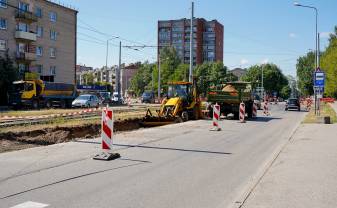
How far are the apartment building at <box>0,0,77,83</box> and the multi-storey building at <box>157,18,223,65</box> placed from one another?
74.3m

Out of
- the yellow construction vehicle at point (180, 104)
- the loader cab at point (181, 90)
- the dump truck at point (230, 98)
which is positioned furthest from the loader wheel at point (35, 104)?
the dump truck at point (230, 98)

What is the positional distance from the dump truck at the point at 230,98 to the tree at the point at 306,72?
69.4 meters

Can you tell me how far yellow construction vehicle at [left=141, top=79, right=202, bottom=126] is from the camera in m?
23.7

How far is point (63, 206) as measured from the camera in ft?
19.9

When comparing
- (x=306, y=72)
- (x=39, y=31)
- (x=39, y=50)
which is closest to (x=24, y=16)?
(x=39, y=31)

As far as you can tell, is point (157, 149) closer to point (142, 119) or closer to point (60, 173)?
point (60, 173)

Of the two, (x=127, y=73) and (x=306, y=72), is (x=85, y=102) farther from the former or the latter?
(x=127, y=73)

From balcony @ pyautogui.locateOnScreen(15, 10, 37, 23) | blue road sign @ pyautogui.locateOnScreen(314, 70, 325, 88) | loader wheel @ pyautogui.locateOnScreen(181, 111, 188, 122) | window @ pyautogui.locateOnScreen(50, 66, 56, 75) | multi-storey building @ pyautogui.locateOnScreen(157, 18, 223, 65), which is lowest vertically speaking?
loader wheel @ pyautogui.locateOnScreen(181, 111, 188, 122)

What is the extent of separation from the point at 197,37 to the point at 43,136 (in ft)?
397

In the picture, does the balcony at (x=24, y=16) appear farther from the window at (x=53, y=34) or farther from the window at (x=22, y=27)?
the window at (x=53, y=34)

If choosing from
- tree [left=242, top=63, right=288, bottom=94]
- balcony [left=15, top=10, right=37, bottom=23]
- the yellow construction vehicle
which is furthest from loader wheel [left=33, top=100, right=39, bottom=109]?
tree [left=242, top=63, right=288, bottom=94]

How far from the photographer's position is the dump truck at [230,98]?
26719mm

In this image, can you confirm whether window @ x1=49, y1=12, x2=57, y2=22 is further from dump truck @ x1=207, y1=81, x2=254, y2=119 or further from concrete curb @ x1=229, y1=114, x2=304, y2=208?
concrete curb @ x1=229, y1=114, x2=304, y2=208

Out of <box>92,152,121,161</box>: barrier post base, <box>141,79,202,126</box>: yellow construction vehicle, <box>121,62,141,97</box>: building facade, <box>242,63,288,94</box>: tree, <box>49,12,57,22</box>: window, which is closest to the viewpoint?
Result: <box>92,152,121,161</box>: barrier post base
